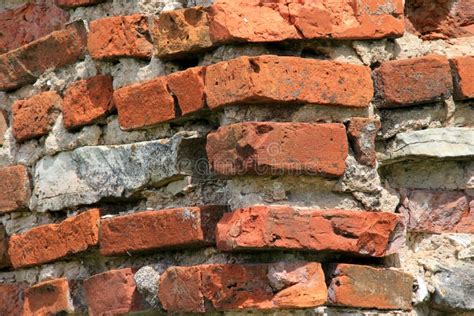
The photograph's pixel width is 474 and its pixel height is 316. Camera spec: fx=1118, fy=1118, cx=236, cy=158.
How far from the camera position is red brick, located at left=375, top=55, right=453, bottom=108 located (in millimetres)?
2695

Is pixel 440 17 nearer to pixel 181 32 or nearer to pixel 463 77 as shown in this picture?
pixel 463 77

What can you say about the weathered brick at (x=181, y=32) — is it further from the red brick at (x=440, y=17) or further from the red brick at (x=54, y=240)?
the red brick at (x=440, y=17)

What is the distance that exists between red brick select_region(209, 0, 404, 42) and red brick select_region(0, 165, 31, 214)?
2.55ft

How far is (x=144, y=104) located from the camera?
2.71 metres

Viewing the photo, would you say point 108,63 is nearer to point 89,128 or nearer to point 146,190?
point 89,128

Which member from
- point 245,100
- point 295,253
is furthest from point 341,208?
point 245,100

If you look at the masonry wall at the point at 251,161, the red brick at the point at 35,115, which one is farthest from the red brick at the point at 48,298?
the red brick at the point at 35,115

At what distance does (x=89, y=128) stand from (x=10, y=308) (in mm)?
576

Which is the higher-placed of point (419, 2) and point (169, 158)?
point (419, 2)

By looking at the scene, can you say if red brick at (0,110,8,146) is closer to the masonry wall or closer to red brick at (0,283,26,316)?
the masonry wall

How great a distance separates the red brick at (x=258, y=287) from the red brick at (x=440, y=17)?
79 centimetres

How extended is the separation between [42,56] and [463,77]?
1131mm

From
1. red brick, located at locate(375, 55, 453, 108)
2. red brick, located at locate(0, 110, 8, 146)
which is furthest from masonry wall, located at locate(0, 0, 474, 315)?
red brick, located at locate(0, 110, 8, 146)

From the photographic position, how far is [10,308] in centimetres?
306
